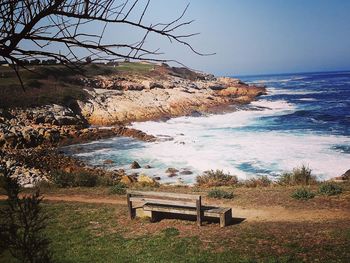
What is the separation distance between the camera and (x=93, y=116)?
42.6 meters

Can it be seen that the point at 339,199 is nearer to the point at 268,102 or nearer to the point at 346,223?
the point at 346,223

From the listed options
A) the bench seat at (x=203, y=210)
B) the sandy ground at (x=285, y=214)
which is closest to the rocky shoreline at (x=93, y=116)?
the bench seat at (x=203, y=210)

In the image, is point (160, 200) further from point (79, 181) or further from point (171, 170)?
point (171, 170)

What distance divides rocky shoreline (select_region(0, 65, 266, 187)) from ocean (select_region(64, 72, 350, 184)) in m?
2.20

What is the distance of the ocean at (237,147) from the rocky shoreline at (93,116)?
7.20 feet

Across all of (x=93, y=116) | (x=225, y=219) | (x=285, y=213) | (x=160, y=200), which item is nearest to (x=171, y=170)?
(x=160, y=200)

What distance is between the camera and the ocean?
2353 cm

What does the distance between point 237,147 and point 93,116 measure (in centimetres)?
2061

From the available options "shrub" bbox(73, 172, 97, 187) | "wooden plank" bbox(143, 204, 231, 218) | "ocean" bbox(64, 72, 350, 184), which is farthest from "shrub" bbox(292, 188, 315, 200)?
"shrub" bbox(73, 172, 97, 187)

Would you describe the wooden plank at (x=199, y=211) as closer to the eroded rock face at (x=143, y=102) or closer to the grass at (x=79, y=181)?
the grass at (x=79, y=181)

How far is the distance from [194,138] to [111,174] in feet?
44.4

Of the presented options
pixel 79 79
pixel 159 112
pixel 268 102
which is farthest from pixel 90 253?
pixel 268 102

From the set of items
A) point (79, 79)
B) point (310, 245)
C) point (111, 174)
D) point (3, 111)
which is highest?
point (79, 79)

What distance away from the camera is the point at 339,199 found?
12078mm
